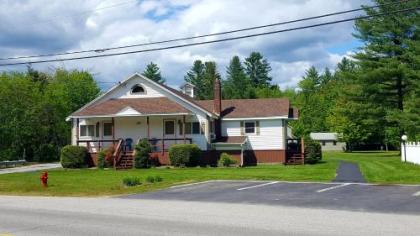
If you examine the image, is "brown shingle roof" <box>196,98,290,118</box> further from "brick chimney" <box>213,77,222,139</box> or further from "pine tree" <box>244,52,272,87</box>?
"pine tree" <box>244,52,272,87</box>

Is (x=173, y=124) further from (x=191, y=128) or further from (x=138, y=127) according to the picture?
(x=138, y=127)

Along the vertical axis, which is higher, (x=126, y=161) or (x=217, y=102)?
(x=217, y=102)

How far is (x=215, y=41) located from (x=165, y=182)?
6.97 meters

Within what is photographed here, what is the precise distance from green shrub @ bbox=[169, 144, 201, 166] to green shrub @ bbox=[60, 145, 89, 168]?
6705mm

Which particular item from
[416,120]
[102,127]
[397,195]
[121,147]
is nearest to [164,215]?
[397,195]

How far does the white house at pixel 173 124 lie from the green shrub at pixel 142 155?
1.23m

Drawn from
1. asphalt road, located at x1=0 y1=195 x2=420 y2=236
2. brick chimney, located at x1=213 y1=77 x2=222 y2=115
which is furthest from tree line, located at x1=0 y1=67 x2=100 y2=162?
asphalt road, located at x1=0 y1=195 x2=420 y2=236

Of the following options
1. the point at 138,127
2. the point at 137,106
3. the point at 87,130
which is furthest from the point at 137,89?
the point at 87,130

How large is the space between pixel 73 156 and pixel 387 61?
31405 millimetres

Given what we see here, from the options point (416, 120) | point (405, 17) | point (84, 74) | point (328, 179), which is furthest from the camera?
point (84, 74)

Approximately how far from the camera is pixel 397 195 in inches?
744

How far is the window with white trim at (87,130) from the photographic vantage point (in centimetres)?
4416

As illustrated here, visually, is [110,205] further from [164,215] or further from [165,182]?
[165,182]

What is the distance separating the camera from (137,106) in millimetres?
41969
